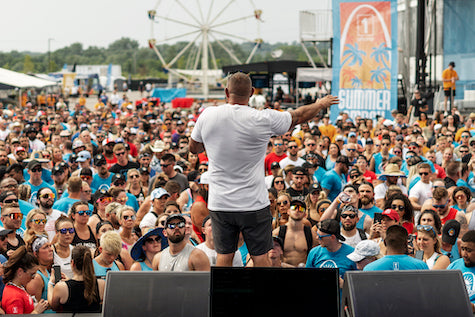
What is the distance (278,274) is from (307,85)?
A: 114ft

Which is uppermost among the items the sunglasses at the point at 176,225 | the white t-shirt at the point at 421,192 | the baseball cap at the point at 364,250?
the sunglasses at the point at 176,225

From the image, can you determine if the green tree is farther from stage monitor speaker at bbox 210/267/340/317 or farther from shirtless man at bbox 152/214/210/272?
stage monitor speaker at bbox 210/267/340/317

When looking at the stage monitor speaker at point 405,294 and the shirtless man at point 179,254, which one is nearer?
the stage monitor speaker at point 405,294

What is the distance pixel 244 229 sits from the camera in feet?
13.4

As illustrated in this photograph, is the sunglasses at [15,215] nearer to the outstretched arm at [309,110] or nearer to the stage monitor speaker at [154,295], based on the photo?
the stage monitor speaker at [154,295]

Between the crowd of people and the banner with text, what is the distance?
224 inches

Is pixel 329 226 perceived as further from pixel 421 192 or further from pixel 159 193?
pixel 421 192

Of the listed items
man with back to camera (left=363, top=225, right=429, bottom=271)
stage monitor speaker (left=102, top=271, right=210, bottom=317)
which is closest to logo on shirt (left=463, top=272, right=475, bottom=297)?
man with back to camera (left=363, top=225, right=429, bottom=271)

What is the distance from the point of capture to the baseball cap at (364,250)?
228 inches

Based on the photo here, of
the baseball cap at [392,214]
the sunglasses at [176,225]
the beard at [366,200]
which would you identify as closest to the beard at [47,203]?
the sunglasses at [176,225]

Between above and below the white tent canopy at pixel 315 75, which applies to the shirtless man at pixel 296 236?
below

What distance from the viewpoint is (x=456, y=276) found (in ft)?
11.8

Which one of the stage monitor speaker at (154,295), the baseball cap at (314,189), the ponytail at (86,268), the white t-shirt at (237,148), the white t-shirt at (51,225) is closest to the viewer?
the stage monitor speaker at (154,295)

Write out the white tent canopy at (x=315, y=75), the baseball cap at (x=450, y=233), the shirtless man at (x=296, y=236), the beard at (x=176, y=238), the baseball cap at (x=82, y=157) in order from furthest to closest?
the white tent canopy at (x=315, y=75) → the baseball cap at (x=82, y=157) → the shirtless man at (x=296, y=236) → the baseball cap at (x=450, y=233) → the beard at (x=176, y=238)
